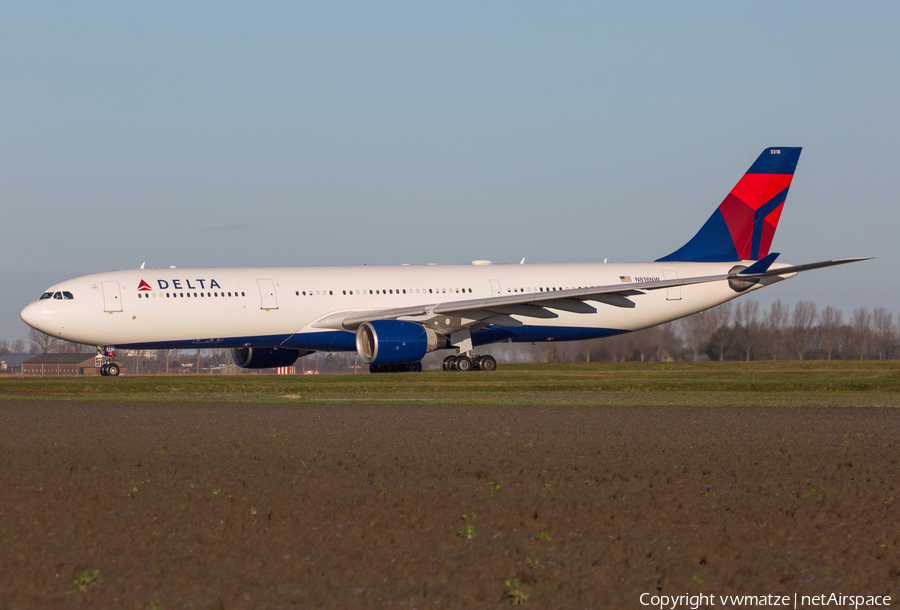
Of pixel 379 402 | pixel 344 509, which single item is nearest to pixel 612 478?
pixel 344 509

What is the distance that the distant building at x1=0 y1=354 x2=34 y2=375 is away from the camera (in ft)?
370

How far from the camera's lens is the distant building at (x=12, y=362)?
11288 centimetres

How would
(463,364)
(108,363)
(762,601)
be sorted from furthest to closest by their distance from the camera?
(463,364) < (108,363) < (762,601)

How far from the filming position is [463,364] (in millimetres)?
30859

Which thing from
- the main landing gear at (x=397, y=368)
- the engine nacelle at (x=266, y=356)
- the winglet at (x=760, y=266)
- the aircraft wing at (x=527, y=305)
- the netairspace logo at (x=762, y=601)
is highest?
the winglet at (x=760, y=266)

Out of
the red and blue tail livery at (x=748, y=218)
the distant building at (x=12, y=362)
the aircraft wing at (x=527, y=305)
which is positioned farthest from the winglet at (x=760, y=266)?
the distant building at (x=12, y=362)

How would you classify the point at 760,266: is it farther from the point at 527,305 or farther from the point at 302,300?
the point at 302,300

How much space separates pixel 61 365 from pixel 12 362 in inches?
707

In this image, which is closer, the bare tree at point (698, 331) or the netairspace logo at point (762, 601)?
the netairspace logo at point (762, 601)

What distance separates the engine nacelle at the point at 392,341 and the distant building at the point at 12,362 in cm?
9765

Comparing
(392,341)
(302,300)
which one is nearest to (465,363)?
(392,341)

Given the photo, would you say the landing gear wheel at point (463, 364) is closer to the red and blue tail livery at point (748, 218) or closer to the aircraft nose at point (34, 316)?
the red and blue tail livery at point (748, 218)

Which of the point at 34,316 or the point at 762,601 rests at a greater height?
the point at 34,316

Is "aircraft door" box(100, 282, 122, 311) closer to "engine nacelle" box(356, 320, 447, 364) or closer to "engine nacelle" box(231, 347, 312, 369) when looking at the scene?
"engine nacelle" box(231, 347, 312, 369)
